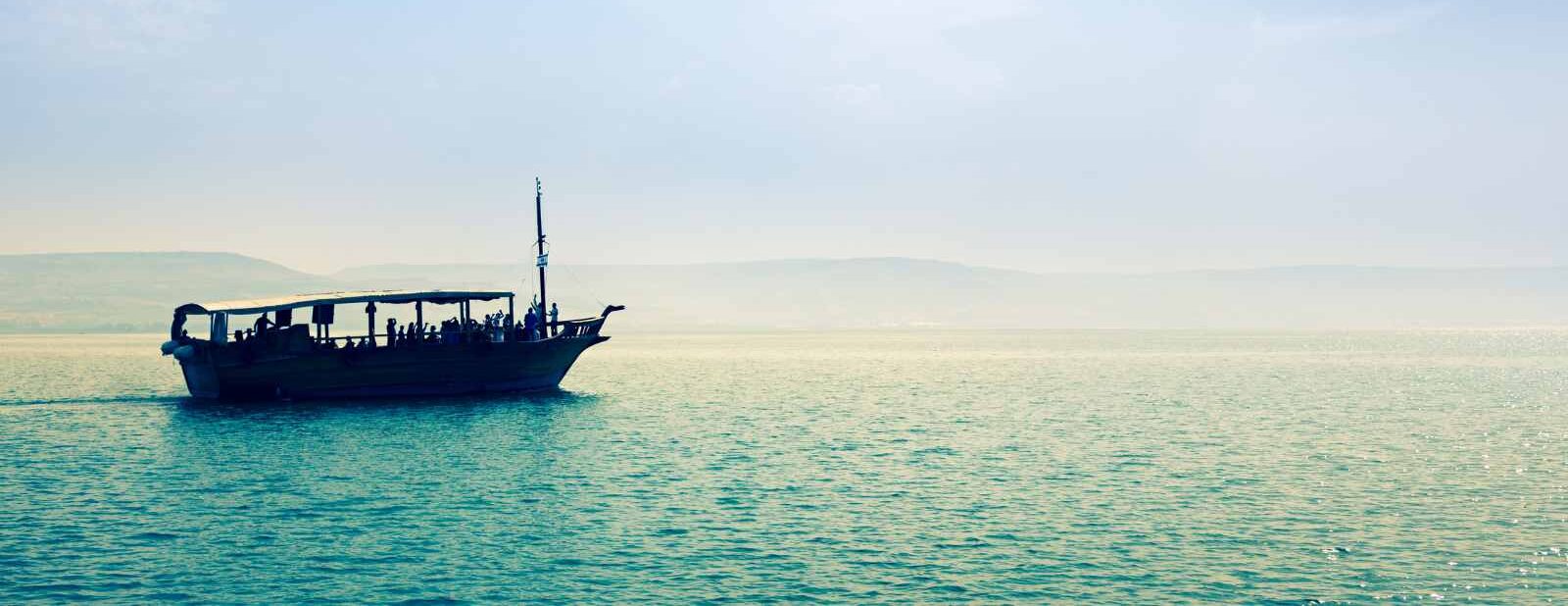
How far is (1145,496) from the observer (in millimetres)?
29781

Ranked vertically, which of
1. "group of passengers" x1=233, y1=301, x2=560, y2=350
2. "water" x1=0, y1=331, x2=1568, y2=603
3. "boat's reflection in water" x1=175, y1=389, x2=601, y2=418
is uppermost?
"group of passengers" x1=233, y1=301, x2=560, y2=350

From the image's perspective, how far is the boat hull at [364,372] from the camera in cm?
5469

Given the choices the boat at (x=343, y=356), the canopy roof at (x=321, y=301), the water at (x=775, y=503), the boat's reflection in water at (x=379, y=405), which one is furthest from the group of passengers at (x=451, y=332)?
the water at (x=775, y=503)

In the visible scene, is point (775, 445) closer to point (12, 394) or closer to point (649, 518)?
point (649, 518)

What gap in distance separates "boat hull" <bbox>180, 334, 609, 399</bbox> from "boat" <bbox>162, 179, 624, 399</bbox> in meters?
0.04

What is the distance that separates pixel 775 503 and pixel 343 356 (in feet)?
108

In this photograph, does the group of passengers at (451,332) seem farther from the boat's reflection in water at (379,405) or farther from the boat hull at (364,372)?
the boat's reflection in water at (379,405)

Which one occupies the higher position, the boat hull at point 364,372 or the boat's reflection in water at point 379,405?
the boat hull at point 364,372

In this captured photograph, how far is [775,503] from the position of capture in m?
28.8

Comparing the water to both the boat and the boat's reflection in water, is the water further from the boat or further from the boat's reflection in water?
the boat

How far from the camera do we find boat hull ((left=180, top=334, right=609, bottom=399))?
179 feet

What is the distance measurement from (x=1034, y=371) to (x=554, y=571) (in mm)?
85262

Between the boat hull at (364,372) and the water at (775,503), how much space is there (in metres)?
1.59

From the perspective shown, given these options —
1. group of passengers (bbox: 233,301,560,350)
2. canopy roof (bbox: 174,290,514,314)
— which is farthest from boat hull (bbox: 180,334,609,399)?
canopy roof (bbox: 174,290,514,314)
